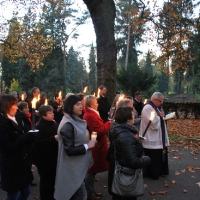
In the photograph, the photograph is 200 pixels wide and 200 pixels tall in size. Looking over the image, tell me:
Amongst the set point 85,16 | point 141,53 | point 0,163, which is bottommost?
point 0,163

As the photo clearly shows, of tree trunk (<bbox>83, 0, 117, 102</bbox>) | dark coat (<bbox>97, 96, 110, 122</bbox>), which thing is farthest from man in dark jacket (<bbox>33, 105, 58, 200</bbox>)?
tree trunk (<bbox>83, 0, 117, 102</bbox>)

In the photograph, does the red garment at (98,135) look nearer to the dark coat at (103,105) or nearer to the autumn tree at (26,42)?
the dark coat at (103,105)

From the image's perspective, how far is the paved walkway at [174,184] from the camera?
16.0 ft

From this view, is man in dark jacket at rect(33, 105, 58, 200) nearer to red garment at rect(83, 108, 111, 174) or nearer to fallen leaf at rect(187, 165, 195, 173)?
red garment at rect(83, 108, 111, 174)

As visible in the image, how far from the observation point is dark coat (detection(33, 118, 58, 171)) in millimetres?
3861

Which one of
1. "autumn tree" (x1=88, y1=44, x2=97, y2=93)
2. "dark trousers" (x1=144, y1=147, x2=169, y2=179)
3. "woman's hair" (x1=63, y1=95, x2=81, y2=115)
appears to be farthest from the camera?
"autumn tree" (x1=88, y1=44, x2=97, y2=93)

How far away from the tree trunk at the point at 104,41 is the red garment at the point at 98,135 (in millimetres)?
4921

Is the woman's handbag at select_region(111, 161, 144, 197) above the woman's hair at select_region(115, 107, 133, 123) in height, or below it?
below

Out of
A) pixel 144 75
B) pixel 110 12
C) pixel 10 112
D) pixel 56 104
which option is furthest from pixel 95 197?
pixel 144 75

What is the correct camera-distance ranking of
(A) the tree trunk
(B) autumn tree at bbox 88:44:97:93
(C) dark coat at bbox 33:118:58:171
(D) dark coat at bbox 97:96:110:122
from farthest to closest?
1. (B) autumn tree at bbox 88:44:97:93
2. (A) the tree trunk
3. (D) dark coat at bbox 97:96:110:122
4. (C) dark coat at bbox 33:118:58:171

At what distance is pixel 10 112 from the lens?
11.1 feet

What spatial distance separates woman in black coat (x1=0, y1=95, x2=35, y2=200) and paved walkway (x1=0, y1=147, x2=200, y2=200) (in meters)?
1.58

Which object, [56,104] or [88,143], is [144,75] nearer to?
[56,104]

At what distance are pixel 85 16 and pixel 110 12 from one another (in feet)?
98.3
